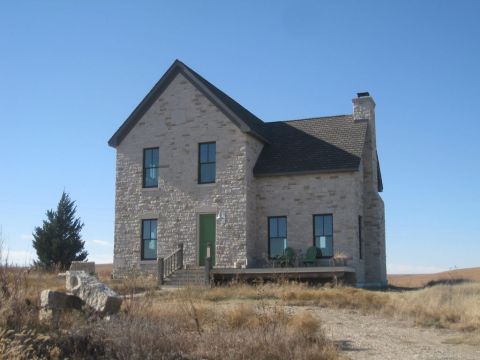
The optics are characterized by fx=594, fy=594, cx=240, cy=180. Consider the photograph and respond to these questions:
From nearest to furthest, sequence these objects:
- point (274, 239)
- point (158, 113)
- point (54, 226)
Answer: point (274, 239) → point (158, 113) → point (54, 226)

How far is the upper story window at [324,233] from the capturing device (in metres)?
24.6

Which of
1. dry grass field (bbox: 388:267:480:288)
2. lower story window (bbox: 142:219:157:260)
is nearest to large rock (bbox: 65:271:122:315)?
dry grass field (bbox: 388:267:480:288)

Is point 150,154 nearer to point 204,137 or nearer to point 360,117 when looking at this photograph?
point 204,137

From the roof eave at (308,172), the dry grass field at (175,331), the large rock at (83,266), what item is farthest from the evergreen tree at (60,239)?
the dry grass field at (175,331)

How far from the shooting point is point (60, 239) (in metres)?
35.5

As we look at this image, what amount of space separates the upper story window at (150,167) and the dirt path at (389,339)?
47.0 feet

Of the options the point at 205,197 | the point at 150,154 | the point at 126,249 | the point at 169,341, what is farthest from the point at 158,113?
the point at 169,341

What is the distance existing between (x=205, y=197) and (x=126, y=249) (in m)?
4.46

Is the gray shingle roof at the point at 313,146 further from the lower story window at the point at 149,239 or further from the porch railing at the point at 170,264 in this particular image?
the lower story window at the point at 149,239

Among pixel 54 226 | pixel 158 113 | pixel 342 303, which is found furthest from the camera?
pixel 54 226

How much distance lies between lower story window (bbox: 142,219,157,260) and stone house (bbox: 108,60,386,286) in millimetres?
45

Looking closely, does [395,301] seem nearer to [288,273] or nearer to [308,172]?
[288,273]

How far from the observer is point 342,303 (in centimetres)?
1628

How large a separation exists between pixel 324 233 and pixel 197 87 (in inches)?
340
